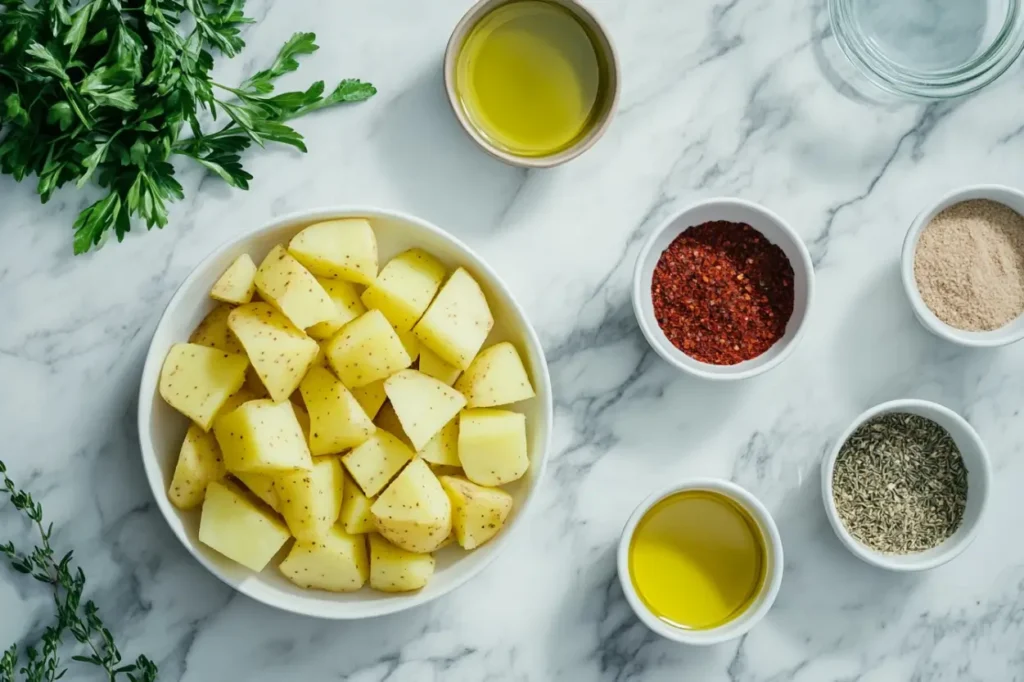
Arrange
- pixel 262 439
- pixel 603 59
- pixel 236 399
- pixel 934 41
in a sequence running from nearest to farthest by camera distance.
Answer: pixel 262 439 < pixel 236 399 < pixel 603 59 < pixel 934 41

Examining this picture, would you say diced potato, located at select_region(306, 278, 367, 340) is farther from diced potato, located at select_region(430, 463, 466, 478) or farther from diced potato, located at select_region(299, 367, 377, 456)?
diced potato, located at select_region(430, 463, 466, 478)

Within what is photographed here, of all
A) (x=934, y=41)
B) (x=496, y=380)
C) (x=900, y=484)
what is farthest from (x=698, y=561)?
(x=934, y=41)

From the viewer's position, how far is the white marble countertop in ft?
6.18

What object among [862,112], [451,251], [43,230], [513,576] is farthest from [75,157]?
[862,112]

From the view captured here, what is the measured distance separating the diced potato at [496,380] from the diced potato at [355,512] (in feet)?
0.75

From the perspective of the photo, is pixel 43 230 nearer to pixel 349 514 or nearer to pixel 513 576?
pixel 349 514

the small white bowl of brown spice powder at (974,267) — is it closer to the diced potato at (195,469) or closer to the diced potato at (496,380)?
the diced potato at (496,380)

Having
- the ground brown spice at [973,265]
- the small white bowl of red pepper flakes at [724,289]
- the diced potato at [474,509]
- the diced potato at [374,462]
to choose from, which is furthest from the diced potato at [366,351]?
the ground brown spice at [973,265]

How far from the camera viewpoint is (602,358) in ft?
6.42

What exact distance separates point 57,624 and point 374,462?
2.16ft

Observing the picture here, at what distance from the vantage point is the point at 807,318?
185 centimetres

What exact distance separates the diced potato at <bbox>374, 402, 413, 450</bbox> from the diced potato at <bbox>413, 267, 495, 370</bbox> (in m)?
0.13

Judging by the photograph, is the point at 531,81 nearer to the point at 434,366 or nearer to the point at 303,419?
the point at 434,366

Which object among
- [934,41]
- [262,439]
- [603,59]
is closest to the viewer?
[262,439]
